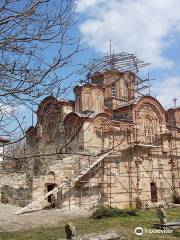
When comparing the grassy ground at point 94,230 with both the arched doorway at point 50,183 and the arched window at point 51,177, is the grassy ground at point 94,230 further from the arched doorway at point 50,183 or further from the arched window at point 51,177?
the arched window at point 51,177

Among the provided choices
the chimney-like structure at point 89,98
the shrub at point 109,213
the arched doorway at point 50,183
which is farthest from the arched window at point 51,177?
the chimney-like structure at point 89,98

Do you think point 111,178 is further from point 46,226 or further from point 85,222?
point 46,226

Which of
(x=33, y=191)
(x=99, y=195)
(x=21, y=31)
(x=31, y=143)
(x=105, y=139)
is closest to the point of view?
(x=21, y=31)

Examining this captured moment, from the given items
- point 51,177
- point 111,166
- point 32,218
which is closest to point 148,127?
point 111,166

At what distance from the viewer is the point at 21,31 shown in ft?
16.4

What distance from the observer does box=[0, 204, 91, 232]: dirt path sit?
15.3 metres

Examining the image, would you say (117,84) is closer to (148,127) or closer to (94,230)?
(148,127)

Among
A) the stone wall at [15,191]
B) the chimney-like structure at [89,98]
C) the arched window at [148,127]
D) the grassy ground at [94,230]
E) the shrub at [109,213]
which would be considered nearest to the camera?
the grassy ground at [94,230]

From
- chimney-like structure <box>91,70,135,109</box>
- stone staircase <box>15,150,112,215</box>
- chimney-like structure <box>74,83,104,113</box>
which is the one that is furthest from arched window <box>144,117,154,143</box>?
stone staircase <box>15,150,112,215</box>

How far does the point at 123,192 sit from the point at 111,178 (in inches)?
57.6

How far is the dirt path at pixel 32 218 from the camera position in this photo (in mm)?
15312

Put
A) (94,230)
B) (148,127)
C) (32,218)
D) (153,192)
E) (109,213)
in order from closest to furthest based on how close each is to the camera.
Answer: (94,230) < (32,218) < (109,213) < (153,192) < (148,127)

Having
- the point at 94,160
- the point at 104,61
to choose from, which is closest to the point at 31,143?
the point at 94,160

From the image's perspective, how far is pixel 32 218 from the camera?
17.1 m
